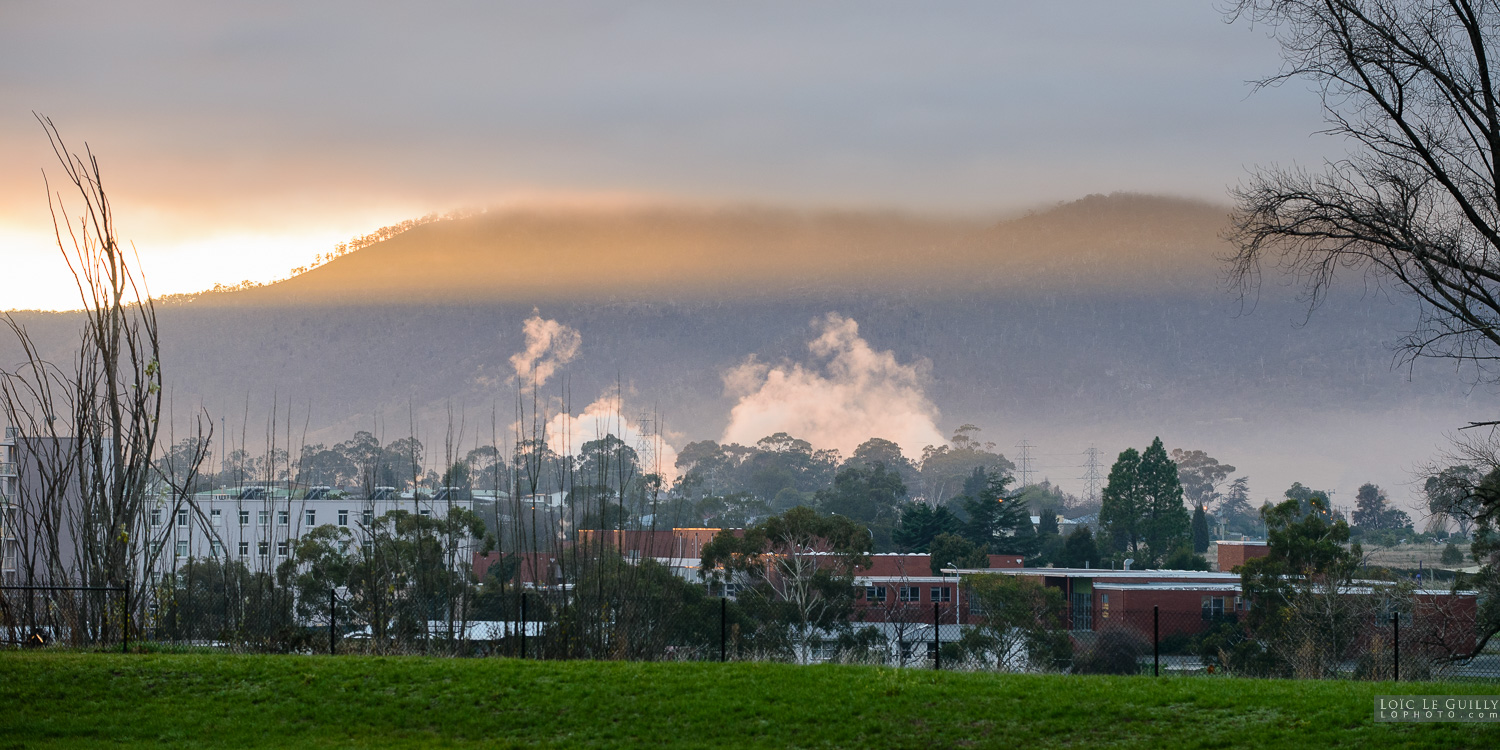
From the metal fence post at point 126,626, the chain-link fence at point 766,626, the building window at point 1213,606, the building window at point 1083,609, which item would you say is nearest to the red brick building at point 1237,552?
the building window at point 1083,609

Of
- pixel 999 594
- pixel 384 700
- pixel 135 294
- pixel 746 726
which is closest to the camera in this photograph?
pixel 746 726

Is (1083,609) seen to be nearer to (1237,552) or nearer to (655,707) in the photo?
(1237,552)

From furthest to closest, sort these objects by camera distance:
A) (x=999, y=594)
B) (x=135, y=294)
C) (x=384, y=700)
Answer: (x=999, y=594) → (x=135, y=294) → (x=384, y=700)

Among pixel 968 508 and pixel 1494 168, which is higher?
pixel 1494 168

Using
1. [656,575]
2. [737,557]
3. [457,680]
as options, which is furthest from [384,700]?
[737,557]

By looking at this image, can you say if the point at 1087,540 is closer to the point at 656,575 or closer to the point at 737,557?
the point at 737,557

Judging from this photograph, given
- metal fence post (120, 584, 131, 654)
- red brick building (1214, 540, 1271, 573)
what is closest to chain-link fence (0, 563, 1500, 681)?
metal fence post (120, 584, 131, 654)

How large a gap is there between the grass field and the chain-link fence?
2.33 meters

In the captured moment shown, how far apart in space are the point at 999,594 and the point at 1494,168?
39397 mm

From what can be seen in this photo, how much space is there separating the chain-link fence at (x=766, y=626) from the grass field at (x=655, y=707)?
2330mm

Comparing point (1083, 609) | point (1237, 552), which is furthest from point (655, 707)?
point (1237, 552)

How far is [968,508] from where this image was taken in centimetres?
7812

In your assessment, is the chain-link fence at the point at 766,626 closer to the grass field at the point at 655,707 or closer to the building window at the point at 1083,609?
the building window at the point at 1083,609

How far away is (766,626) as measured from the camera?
46.8 metres
